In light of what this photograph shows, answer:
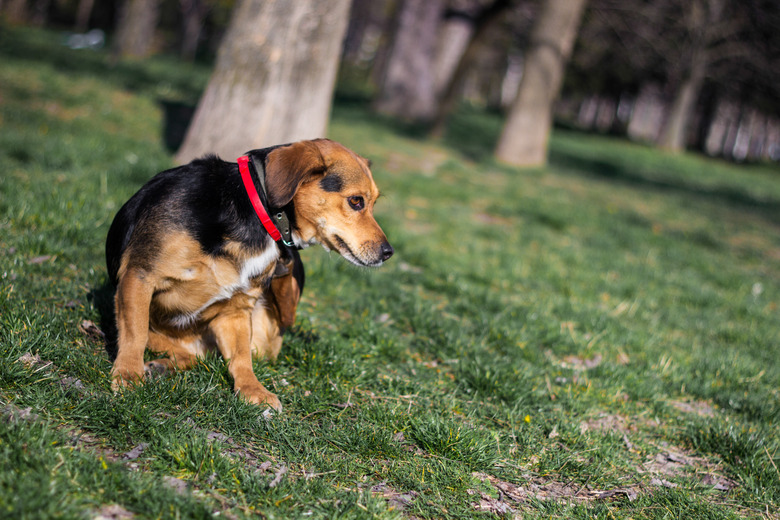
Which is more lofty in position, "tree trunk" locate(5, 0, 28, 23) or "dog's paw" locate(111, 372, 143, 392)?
"tree trunk" locate(5, 0, 28, 23)

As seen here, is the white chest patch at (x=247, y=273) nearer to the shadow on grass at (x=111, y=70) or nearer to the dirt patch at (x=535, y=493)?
the dirt patch at (x=535, y=493)

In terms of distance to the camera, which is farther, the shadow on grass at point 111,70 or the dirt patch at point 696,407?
the shadow on grass at point 111,70

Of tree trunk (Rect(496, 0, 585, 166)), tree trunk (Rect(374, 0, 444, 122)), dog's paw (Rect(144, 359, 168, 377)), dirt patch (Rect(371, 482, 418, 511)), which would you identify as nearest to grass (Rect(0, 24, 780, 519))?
dirt patch (Rect(371, 482, 418, 511))

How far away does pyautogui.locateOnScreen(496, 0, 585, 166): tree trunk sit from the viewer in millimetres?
14242

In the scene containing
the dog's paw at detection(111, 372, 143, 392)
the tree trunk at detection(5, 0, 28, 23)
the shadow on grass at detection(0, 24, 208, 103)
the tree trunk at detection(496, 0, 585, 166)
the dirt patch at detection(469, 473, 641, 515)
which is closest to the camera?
the dirt patch at detection(469, 473, 641, 515)

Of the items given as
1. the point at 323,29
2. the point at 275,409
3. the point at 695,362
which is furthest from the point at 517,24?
the point at 275,409

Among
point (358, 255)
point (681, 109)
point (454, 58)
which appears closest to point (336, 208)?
point (358, 255)

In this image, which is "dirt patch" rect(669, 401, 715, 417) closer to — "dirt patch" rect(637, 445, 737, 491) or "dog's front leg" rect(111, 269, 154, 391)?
"dirt patch" rect(637, 445, 737, 491)

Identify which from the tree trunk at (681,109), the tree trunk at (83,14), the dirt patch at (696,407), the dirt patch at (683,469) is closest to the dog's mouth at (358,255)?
the dirt patch at (683,469)

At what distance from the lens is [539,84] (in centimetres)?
1463

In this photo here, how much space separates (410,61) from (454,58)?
682 centimetres

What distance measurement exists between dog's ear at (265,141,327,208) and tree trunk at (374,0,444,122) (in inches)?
660

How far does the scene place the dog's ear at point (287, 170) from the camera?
3371mm

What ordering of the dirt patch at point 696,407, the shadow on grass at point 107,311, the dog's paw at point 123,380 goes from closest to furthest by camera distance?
the dog's paw at point 123,380 < the shadow on grass at point 107,311 < the dirt patch at point 696,407
